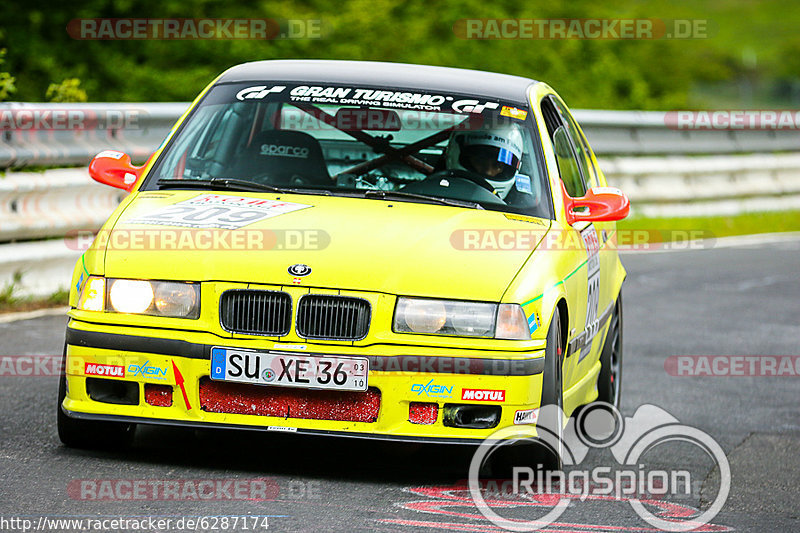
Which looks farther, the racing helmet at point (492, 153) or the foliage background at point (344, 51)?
the foliage background at point (344, 51)

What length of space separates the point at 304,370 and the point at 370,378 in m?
0.24

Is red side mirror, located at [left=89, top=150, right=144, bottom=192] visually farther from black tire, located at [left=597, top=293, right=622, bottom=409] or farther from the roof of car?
black tire, located at [left=597, top=293, right=622, bottom=409]

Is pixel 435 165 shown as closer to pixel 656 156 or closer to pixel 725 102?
pixel 656 156

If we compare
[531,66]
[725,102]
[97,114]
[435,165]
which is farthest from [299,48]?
[725,102]

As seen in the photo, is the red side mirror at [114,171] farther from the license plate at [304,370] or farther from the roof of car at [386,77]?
the license plate at [304,370]

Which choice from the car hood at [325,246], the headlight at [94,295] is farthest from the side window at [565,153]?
the headlight at [94,295]

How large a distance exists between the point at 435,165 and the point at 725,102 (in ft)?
312

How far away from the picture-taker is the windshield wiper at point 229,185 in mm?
6348

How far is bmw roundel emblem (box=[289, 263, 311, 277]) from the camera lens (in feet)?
17.8

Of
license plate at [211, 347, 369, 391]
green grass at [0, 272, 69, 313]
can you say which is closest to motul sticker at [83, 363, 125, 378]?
license plate at [211, 347, 369, 391]

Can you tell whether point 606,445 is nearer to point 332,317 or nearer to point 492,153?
point 492,153

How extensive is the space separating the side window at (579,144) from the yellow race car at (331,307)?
3.58 feet

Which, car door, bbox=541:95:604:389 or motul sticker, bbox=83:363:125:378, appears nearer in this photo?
motul sticker, bbox=83:363:125:378

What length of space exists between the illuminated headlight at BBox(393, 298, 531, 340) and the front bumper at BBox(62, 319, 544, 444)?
0.24ft
